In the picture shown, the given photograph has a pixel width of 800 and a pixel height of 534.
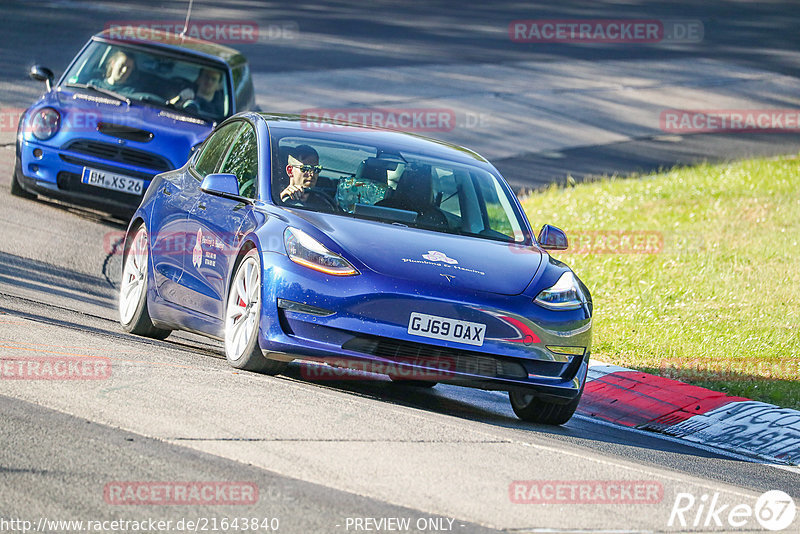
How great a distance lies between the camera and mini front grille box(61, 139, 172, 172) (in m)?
13.0

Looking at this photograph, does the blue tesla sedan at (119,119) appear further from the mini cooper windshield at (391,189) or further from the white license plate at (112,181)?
the mini cooper windshield at (391,189)

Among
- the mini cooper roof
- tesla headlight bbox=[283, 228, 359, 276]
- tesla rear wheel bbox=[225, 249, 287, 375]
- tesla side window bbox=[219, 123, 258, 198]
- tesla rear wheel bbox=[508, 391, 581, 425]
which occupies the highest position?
Result: the mini cooper roof

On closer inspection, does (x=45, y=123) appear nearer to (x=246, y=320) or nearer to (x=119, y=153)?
(x=119, y=153)

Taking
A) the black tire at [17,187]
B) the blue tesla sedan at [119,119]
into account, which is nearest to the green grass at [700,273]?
the blue tesla sedan at [119,119]

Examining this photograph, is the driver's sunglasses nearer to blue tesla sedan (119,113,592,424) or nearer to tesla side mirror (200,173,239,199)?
blue tesla sedan (119,113,592,424)

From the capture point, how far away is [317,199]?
7770 mm

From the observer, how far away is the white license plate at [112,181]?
42.2 feet

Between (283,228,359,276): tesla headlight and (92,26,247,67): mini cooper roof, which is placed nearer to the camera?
(283,228,359,276): tesla headlight

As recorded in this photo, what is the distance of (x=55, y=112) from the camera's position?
1323cm

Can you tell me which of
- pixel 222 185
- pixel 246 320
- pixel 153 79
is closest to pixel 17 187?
pixel 153 79

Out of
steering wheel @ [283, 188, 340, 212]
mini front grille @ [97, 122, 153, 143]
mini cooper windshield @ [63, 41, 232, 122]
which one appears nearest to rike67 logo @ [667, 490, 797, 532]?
steering wheel @ [283, 188, 340, 212]

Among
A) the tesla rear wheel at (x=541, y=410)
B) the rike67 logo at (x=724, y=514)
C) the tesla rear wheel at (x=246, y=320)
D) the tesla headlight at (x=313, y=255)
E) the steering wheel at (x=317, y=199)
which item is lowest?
the tesla rear wheel at (x=541, y=410)

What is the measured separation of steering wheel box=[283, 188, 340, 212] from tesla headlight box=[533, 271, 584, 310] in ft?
4.59

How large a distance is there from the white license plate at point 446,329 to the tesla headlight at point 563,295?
0.44m
